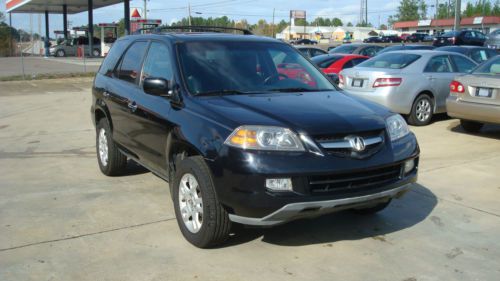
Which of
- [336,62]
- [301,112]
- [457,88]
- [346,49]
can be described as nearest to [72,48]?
[346,49]

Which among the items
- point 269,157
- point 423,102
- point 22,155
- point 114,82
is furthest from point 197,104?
point 423,102

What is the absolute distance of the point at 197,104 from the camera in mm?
4383

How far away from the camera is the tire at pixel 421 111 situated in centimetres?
1055

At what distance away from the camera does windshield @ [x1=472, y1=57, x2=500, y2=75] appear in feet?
29.5

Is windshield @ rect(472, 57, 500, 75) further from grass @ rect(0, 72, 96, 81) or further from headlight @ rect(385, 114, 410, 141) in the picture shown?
grass @ rect(0, 72, 96, 81)

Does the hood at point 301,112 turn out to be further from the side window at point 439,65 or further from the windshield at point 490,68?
the side window at point 439,65

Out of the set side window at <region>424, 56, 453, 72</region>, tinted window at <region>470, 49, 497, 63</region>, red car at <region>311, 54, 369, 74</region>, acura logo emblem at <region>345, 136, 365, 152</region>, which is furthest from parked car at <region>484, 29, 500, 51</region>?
acura logo emblem at <region>345, 136, 365, 152</region>

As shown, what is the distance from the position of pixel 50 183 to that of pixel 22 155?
1.97 m

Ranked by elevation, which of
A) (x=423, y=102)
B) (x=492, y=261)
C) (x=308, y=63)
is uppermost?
(x=308, y=63)

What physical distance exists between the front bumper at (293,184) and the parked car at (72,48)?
4336cm

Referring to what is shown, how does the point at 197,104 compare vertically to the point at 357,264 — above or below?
above

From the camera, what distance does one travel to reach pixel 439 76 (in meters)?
10.9

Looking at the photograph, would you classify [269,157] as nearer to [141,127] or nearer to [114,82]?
[141,127]

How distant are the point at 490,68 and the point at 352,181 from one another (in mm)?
6384
